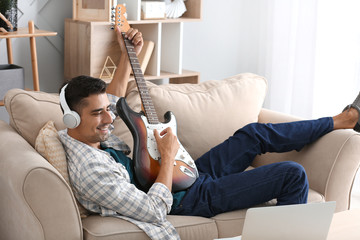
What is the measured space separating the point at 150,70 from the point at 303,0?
42.6 inches

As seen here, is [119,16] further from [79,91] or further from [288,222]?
[288,222]

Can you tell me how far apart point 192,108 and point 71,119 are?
0.71 meters

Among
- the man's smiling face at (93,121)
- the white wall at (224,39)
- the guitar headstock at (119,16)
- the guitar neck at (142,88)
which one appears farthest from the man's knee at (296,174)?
the white wall at (224,39)

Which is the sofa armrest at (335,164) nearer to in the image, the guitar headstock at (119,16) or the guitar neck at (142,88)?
the guitar neck at (142,88)

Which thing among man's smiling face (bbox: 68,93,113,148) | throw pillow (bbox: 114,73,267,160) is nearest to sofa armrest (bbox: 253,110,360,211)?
throw pillow (bbox: 114,73,267,160)

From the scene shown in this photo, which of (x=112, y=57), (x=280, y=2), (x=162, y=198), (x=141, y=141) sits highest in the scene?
Result: (x=280, y=2)

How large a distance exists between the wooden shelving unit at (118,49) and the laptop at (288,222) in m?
1.66

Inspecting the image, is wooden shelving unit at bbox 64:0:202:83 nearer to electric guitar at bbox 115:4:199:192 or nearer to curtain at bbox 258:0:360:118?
curtain at bbox 258:0:360:118

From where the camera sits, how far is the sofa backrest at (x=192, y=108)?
6.91 ft

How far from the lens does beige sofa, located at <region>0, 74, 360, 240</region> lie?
5.46ft

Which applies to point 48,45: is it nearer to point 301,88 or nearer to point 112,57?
point 112,57

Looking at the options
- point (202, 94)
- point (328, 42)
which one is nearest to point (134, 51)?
point (202, 94)

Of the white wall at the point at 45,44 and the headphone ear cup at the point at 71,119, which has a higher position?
the white wall at the point at 45,44

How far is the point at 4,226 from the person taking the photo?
2.03m
